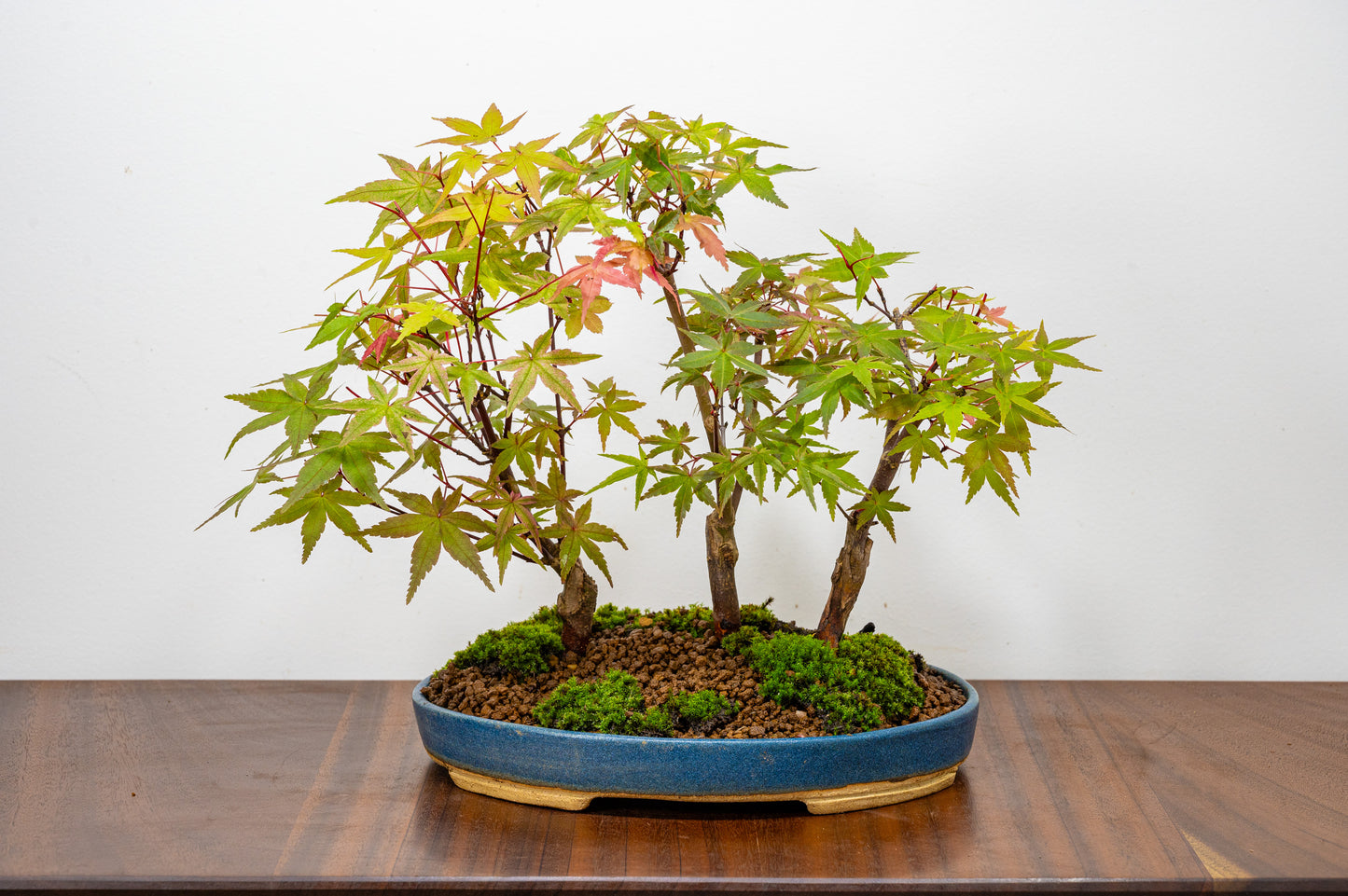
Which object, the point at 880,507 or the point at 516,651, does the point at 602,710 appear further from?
the point at 880,507

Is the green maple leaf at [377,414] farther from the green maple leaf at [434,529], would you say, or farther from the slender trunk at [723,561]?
the slender trunk at [723,561]

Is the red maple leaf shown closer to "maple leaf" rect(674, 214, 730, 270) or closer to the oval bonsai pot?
"maple leaf" rect(674, 214, 730, 270)

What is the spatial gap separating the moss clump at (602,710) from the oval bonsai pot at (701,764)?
0.02 m

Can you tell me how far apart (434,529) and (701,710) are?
305 millimetres

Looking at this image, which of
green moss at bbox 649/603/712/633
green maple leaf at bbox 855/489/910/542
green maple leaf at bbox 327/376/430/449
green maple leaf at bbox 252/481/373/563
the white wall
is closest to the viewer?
green maple leaf at bbox 327/376/430/449

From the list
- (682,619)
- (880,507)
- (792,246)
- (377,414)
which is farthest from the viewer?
(792,246)

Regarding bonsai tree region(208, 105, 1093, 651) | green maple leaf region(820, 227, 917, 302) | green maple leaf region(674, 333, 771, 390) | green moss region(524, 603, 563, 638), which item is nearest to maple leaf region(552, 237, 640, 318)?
bonsai tree region(208, 105, 1093, 651)

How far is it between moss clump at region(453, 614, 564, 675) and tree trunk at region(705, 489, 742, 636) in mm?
182

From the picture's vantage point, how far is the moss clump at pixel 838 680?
3.28 ft

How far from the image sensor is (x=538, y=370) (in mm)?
907

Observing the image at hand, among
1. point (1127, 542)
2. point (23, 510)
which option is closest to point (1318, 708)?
point (1127, 542)

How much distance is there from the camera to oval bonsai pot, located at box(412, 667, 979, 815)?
0.95 m

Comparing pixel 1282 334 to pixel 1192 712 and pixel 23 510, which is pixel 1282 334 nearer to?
pixel 1192 712

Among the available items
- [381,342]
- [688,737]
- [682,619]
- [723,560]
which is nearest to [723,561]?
[723,560]
